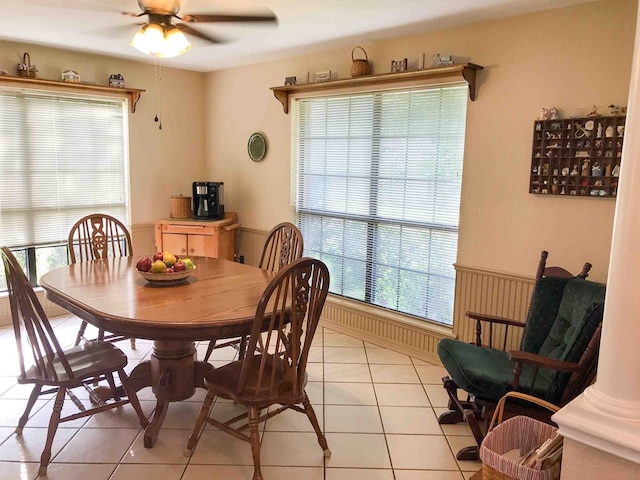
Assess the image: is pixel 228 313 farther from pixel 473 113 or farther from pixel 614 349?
pixel 473 113

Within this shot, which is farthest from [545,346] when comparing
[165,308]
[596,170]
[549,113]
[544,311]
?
[165,308]

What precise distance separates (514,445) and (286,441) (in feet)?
3.74

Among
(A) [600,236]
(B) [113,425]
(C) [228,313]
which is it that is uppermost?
(A) [600,236]

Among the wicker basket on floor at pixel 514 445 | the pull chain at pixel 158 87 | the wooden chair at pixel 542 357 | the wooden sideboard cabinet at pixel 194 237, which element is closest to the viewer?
the wicker basket on floor at pixel 514 445

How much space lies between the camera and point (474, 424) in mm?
2410

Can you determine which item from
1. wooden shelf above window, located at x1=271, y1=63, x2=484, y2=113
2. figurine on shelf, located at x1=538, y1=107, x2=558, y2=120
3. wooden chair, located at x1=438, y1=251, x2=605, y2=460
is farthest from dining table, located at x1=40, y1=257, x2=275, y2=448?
figurine on shelf, located at x1=538, y1=107, x2=558, y2=120

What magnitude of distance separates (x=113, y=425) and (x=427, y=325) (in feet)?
7.04

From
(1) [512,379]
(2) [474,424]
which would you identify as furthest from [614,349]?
(2) [474,424]

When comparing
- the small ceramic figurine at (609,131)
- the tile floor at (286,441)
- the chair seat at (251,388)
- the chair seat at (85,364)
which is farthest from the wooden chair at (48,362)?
the small ceramic figurine at (609,131)

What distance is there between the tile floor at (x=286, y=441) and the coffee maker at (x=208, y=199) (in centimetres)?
200

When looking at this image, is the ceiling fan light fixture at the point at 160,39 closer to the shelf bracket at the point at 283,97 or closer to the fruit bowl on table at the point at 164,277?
the fruit bowl on table at the point at 164,277

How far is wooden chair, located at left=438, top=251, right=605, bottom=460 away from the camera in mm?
2195

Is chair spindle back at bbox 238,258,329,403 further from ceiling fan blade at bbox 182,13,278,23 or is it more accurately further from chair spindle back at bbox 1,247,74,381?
ceiling fan blade at bbox 182,13,278,23

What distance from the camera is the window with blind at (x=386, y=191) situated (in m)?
3.43
